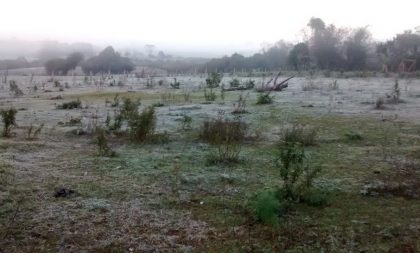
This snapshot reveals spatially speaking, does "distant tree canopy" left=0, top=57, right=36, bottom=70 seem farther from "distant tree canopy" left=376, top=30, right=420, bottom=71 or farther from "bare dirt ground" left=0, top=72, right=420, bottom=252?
"bare dirt ground" left=0, top=72, right=420, bottom=252

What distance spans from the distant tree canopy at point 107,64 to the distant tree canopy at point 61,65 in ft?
6.56

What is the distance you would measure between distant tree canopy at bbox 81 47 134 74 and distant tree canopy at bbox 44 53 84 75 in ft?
6.56

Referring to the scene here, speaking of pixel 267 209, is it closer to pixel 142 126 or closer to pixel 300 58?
pixel 142 126

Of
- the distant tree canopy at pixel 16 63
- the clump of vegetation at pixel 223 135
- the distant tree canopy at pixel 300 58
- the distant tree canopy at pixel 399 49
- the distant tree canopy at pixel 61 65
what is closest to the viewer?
the clump of vegetation at pixel 223 135

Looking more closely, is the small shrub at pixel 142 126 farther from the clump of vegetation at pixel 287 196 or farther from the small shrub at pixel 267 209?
the small shrub at pixel 267 209

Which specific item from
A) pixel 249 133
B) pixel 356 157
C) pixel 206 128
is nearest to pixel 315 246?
pixel 356 157

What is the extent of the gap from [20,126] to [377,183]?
351 inches

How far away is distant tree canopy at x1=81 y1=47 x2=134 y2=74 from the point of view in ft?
192

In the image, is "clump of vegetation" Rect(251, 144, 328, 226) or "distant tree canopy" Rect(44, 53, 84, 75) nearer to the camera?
"clump of vegetation" Rect(251, 144, 328, 226)

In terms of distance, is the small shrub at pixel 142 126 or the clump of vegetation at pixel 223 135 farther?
the small shrub at pixel 142 126

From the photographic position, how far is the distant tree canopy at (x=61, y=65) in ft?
180

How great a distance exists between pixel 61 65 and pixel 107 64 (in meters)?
6.10

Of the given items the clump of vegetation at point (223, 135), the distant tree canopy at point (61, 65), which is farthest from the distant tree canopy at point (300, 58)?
the clump of vegetation at point (223, 135)

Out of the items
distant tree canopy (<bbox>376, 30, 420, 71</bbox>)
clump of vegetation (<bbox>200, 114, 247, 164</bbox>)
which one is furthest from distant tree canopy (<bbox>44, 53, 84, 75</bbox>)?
clump of vegetation (<bbox>200, 114, 247, 164</bbox>)
